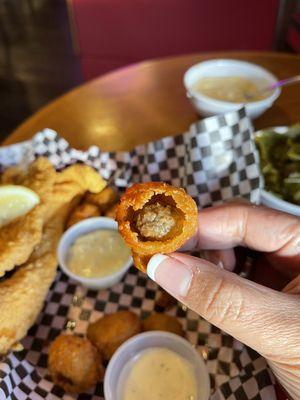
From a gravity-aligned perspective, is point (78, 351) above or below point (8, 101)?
above

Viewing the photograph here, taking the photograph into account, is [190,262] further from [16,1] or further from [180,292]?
[16,1]

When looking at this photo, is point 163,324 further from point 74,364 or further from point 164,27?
point 164,27

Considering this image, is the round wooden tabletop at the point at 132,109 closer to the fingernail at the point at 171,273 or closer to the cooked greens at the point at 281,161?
the cooked greens at the point at 281,161

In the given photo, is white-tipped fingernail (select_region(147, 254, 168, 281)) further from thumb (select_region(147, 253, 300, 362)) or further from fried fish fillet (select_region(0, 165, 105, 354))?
fried fish fillet (select_region(0, 165, 105, 354))

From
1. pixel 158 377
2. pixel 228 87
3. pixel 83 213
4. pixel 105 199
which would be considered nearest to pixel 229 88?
pixel 228 87

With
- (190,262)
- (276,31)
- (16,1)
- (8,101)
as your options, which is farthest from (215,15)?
(16,1)

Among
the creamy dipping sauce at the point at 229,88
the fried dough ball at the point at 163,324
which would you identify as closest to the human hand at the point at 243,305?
the fried dough ball at the point at 163,324
